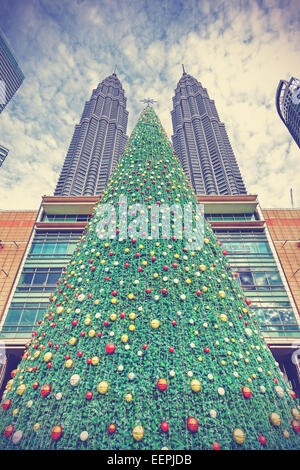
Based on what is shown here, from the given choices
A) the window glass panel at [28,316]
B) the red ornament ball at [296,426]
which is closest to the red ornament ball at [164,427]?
the red ornament ball at [296,426]

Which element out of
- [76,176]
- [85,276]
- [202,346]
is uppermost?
[76,176]

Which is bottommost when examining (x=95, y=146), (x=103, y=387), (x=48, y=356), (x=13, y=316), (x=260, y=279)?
(x=103, y=387)

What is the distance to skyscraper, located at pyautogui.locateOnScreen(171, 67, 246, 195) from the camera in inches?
2395

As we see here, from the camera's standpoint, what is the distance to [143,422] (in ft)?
6.34

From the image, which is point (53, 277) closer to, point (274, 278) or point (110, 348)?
point (110, 348)

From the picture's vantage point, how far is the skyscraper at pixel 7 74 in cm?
6209

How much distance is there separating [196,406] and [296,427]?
3.63 feet

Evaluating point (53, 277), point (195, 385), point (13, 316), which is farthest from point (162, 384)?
point (13, 316)

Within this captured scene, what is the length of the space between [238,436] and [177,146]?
251ft

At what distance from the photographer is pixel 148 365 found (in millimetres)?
2289

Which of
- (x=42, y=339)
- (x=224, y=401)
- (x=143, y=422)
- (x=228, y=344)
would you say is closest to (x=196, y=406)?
(x=224, y=401)

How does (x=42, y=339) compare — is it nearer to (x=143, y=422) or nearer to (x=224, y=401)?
(x=143, y=422)

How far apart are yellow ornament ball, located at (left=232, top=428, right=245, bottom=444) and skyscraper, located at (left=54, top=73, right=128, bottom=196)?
2325 inches

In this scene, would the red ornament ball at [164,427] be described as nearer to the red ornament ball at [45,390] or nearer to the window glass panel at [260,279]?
the red ornament ball at [45,390]
